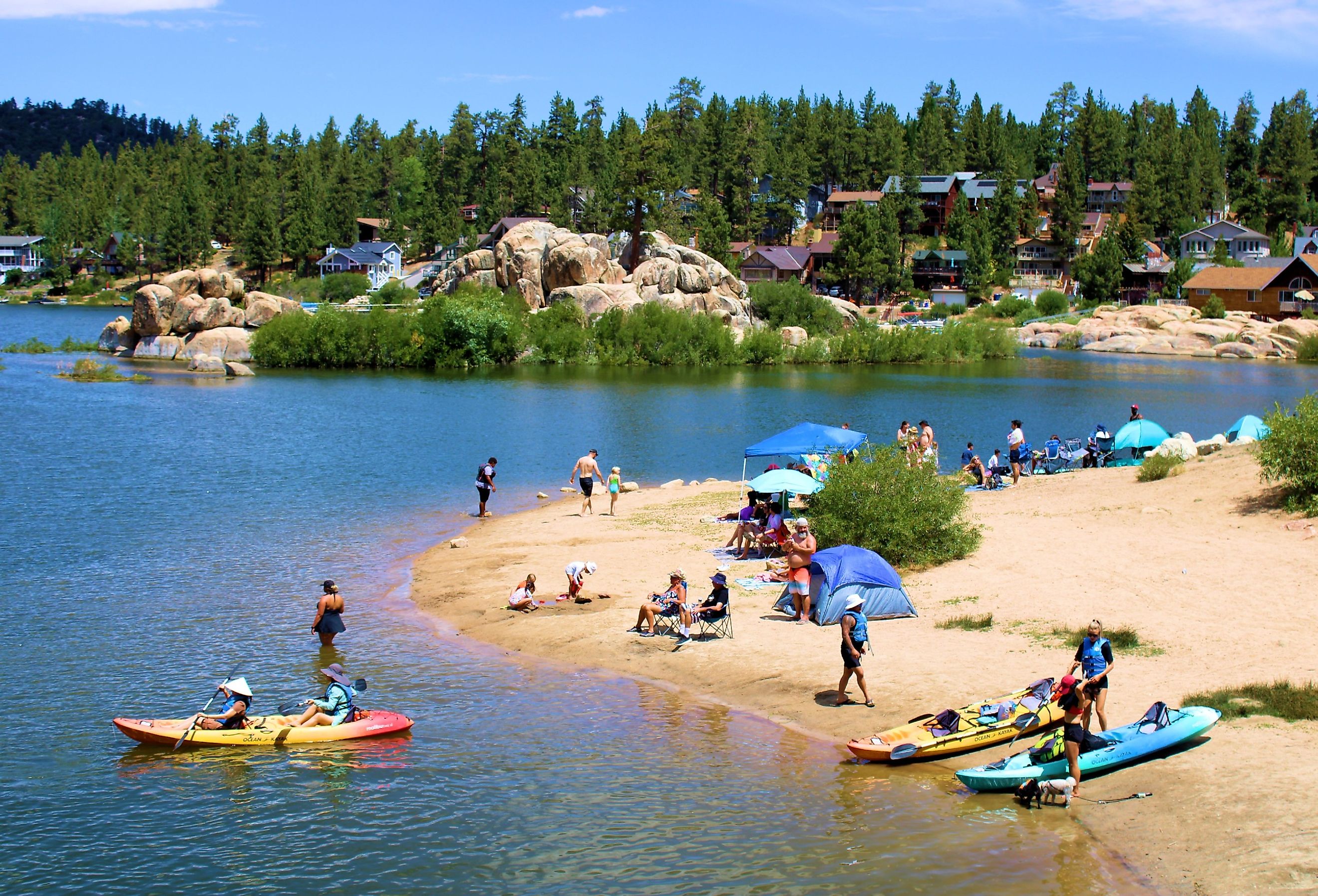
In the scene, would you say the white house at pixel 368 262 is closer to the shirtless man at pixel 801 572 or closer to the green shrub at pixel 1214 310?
the green shrub at pixel 1214 310

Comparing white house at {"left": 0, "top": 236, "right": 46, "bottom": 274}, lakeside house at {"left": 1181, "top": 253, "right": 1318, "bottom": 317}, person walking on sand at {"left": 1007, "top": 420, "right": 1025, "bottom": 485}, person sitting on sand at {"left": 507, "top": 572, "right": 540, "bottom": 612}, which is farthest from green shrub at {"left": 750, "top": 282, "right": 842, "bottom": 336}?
white house at {"left": 0, "top": 236, "right": 46, "bottom": 274}

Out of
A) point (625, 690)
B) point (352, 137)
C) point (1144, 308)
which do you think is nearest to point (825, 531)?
point (625, 690)

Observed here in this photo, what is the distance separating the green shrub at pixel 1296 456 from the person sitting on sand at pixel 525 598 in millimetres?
16031

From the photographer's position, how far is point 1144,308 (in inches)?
4523

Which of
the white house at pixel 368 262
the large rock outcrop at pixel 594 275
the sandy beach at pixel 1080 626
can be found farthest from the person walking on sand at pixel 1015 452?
the white house at pixel 368 262

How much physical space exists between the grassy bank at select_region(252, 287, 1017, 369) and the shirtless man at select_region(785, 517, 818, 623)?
200 ft

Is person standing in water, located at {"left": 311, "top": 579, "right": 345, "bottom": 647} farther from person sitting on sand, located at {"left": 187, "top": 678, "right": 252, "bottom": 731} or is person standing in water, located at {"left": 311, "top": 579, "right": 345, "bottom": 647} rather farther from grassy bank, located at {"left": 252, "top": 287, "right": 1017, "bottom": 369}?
grassy bank, located at {"left": 252, "top": 287, "right": 1017, "bottom": 369}

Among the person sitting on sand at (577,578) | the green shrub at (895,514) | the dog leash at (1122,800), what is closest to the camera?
the dog leash at (1122,800)

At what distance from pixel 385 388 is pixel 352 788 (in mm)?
53394

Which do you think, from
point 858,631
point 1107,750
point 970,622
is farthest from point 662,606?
point 1107,750

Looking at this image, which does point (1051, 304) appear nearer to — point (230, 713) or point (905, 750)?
point (905, 750)

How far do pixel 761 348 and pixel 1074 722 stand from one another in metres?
73.6

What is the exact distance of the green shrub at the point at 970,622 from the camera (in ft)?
61.7

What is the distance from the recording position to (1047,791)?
13.3m
